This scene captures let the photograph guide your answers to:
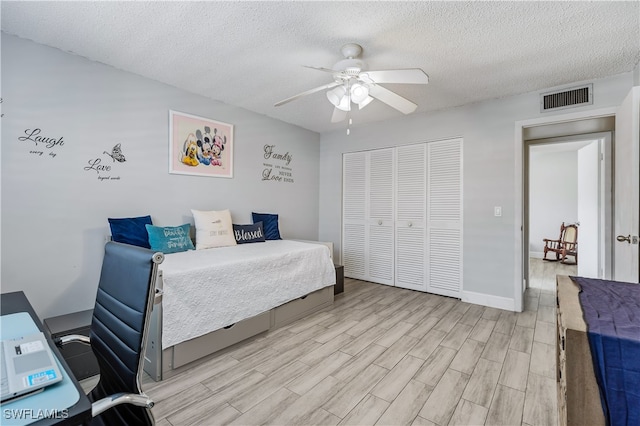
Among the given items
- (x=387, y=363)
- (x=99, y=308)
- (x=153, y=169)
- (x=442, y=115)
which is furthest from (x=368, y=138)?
(x=99, y=308)

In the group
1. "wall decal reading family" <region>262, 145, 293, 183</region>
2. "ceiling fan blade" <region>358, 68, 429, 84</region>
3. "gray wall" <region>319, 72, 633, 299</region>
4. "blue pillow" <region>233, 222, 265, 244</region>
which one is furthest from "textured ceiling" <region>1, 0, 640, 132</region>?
"blue pillow" <region>233, 222, 265, 244</region>

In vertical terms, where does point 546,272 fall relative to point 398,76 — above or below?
below

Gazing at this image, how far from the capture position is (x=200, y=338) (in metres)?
2.16

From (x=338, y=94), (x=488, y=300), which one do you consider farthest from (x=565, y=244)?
(x=338, y=94)

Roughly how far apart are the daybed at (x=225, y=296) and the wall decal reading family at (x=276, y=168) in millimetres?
1232

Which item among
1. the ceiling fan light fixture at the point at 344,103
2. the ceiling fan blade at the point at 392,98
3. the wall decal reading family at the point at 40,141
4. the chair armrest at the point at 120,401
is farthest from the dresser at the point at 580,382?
the wall decal reading family at the point at 40,141

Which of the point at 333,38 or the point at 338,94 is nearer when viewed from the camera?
the point at 333,38

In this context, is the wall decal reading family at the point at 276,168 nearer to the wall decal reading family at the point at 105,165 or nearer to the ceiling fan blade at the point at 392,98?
the wall decal reading family at the point at 105,165

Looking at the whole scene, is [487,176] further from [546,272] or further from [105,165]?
[105,165]

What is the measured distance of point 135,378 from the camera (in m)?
0.89

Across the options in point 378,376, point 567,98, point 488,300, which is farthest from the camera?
point 488,300

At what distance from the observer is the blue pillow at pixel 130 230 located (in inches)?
98.4

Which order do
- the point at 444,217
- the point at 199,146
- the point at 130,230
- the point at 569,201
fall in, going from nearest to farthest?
the point at 130,230 → the point at 199,146 → the point at 444,217 → the point at 569,201

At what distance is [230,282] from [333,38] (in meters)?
2.02
